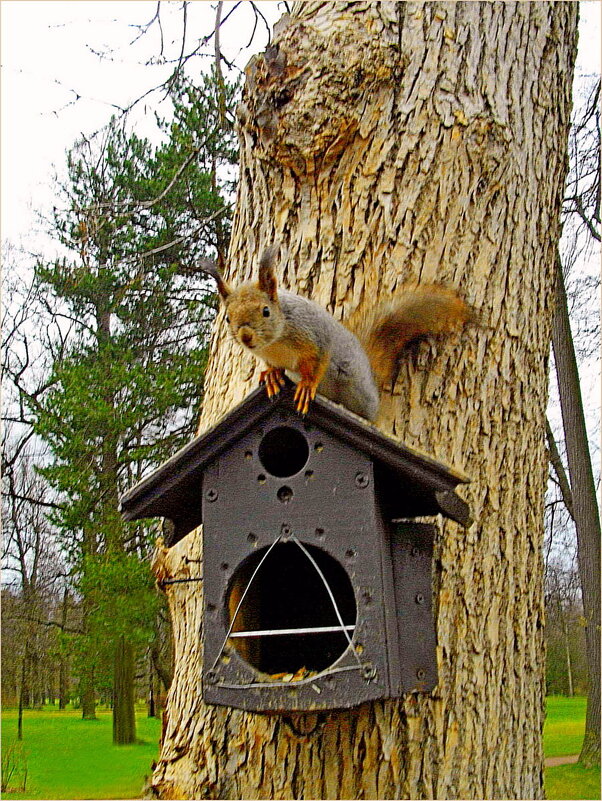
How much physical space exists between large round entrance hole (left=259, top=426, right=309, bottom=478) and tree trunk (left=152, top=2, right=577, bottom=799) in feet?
0.61

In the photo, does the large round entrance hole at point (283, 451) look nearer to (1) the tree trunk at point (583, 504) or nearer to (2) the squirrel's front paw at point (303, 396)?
(2) the squirrel's front paw at point (303, 396)

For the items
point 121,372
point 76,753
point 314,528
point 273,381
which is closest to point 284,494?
point 314,528

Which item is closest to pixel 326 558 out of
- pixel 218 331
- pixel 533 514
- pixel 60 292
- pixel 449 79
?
pixel 533 514

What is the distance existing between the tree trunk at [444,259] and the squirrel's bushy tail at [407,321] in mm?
43

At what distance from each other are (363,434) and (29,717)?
13.2 feet

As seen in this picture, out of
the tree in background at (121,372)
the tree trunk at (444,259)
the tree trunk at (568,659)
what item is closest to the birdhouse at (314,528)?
the tree trunk at (444,259)

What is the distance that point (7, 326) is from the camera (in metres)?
4.56

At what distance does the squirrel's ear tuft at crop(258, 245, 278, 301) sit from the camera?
114 centimetres

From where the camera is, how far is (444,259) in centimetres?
146

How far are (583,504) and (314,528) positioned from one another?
12.3ft

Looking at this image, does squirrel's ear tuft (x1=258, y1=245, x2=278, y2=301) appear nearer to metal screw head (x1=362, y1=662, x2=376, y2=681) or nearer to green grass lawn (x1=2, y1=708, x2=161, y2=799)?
metal screw head (x1=362, y1=662, x2=376, y2=681)

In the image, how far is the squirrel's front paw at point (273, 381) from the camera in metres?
1.16

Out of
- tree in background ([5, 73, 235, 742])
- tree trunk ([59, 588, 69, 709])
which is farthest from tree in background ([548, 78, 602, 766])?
tree trunk ([59, 588, 69, 709])

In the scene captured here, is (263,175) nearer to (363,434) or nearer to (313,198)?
(313,198)
